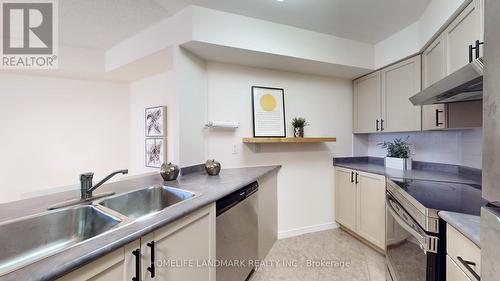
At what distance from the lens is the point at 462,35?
1529mm

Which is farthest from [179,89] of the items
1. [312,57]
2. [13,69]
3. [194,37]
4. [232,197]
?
[13,69]

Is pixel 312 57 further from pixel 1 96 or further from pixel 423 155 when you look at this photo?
pixel 1 96

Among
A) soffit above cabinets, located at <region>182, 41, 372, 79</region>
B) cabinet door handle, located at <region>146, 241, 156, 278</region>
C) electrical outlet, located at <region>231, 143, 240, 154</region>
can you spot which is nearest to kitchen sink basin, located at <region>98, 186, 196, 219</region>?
cabinet door handle, located at <region>146, 241, 156, 278</region>

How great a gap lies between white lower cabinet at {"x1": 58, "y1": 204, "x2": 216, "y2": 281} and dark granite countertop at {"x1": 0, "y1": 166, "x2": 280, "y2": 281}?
0.05m

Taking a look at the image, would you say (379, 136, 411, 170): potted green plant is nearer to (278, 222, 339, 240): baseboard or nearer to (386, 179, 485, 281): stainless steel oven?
(386, 179, 485, 281): stainless steel oven

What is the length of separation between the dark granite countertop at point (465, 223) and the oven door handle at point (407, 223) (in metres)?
0.18

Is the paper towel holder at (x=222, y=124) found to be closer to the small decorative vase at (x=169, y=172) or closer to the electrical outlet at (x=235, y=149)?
the electrical outlet at (x=235, y=149)

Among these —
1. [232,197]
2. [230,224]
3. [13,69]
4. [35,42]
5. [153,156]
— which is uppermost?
[35,42]

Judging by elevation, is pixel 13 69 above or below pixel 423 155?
above

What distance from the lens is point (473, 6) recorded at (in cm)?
140

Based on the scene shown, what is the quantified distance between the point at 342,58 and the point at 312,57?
43 cm

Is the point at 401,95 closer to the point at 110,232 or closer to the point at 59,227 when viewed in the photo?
the point at 110,232

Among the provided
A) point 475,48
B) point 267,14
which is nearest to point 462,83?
point 475,48

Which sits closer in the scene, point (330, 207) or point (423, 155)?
point (423, 155)
